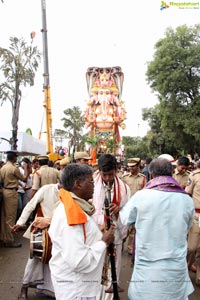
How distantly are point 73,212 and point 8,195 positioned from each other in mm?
4795

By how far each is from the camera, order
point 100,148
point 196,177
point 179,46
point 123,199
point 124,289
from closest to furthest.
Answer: point 123,199 → point 124,289 → point 196,177 → point 179,46 → point 100,148

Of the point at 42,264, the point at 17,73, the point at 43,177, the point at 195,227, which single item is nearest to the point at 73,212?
the point at 42,264

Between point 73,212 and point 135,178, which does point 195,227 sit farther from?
point 73,212

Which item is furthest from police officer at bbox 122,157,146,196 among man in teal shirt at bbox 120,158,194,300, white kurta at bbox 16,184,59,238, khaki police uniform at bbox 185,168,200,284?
man in teal shirt at bbox 120,158,194,300

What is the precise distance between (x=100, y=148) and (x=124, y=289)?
23.4m

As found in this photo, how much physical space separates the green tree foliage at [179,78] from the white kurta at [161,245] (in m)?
19.5

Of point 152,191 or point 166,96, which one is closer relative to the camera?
point 152,191

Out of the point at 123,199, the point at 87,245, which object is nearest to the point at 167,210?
the point at 87,245

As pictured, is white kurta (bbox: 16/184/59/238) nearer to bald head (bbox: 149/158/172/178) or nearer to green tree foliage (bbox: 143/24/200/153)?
bald head (bbox: 149/158/172/178)

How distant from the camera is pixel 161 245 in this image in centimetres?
248

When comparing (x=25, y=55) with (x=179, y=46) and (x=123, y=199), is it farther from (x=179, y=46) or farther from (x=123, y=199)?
(x=123, y=199)

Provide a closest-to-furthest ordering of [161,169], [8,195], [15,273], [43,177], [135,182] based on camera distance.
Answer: [161,169] < [15,273] < [43,177] < [135,182] < [8,195]

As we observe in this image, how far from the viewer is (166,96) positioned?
2323 cm

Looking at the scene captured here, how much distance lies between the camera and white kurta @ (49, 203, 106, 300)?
2.05 meters
